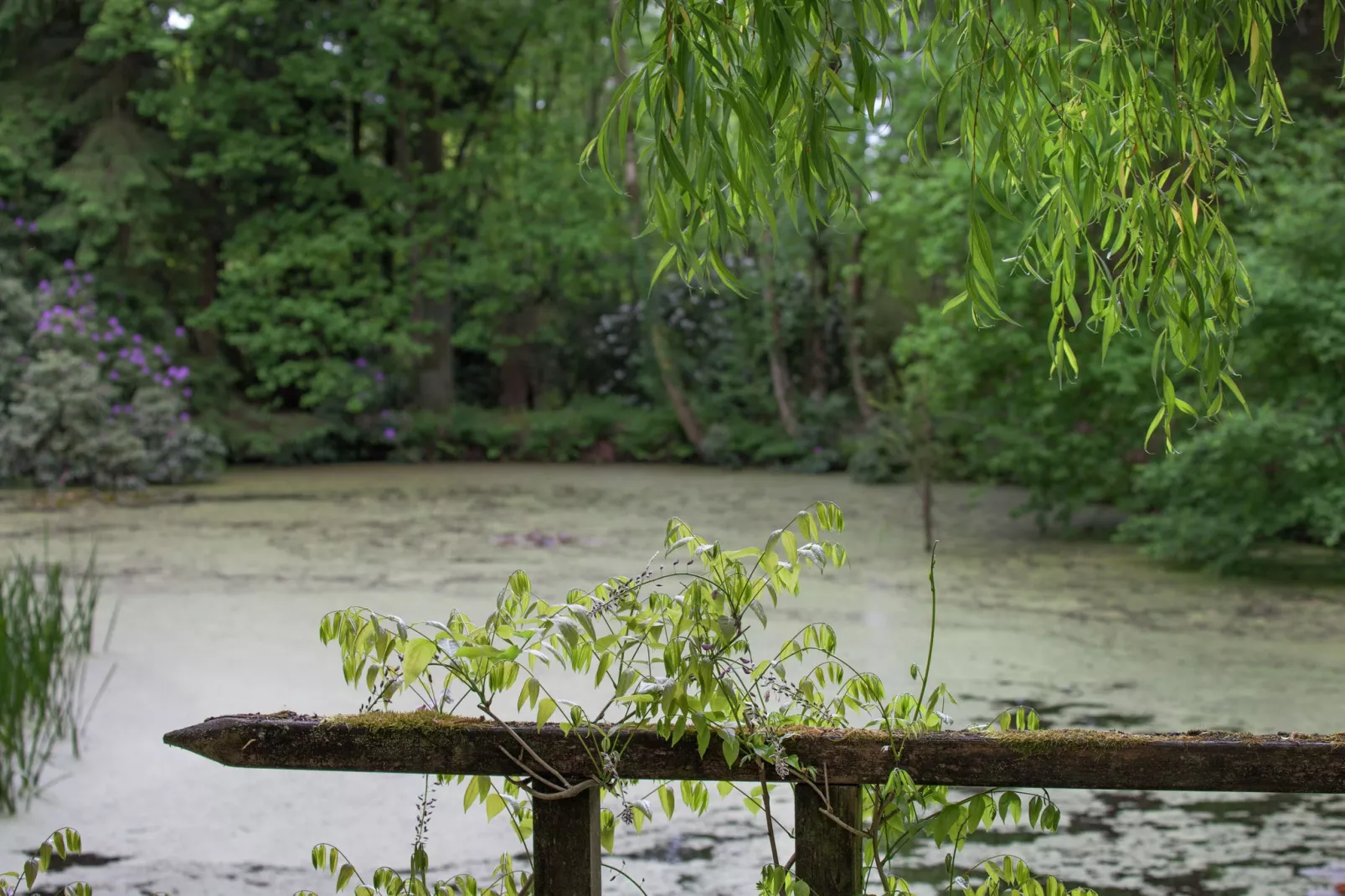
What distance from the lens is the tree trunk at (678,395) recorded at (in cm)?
1334

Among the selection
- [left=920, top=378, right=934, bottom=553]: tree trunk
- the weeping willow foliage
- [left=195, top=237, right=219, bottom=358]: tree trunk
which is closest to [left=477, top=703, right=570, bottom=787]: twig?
the weeping willow foliage

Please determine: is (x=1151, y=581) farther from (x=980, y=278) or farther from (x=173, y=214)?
(x=173, y=214)

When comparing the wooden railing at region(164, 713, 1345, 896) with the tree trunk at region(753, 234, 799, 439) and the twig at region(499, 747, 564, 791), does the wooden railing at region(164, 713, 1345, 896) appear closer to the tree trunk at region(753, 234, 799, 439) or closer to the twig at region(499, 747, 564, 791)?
the twig at region(499, 747, 564, 791)

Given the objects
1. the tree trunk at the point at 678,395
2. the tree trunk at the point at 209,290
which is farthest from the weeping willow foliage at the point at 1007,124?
the tree trunk at the point at 209,290

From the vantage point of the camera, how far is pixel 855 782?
5.09 ft

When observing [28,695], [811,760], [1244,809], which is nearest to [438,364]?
[28,695]

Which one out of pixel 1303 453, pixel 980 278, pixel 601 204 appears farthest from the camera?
pixel 601 204

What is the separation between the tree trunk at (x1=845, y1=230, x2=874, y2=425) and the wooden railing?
11.3m

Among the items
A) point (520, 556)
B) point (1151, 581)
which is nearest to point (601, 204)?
point (520, 556)

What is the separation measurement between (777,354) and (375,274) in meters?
3.80

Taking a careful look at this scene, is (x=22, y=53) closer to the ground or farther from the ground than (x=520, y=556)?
farther from the ground

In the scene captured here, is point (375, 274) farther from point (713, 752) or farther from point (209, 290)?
point (713, 752)

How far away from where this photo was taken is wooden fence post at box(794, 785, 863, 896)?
5.10ft

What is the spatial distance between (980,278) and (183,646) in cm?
447
